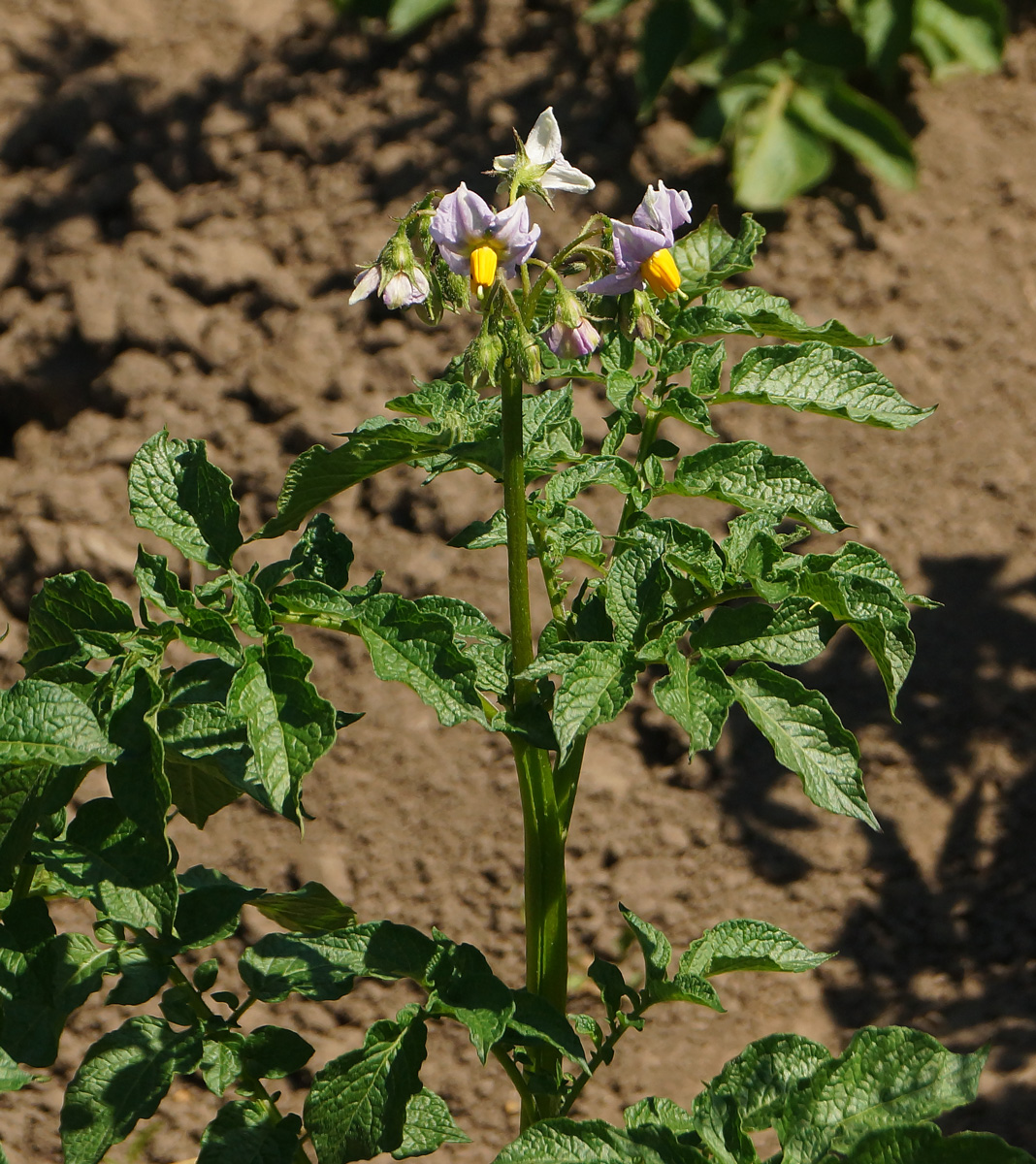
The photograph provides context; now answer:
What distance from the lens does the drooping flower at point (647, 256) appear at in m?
1.35

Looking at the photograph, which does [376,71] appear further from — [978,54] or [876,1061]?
[876,1061]

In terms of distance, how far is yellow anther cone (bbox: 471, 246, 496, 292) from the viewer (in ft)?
4.21

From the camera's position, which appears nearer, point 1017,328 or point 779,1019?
point 779,1019

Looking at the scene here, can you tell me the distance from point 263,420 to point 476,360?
6.82 feet

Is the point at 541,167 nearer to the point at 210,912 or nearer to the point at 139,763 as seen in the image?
the point at 139,763

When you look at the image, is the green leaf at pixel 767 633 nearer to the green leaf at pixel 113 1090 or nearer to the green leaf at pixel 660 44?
the green leaf at pixel 113 1090

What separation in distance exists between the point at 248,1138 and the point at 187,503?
2.50ft

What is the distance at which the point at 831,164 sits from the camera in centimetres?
374

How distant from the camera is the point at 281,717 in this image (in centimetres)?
126

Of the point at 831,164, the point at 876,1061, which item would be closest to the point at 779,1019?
the point at 876,1061

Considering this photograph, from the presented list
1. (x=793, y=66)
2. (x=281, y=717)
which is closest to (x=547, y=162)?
(x=281, y=717)

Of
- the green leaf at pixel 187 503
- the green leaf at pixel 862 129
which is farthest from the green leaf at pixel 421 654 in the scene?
the green leaf at pixel 862 129

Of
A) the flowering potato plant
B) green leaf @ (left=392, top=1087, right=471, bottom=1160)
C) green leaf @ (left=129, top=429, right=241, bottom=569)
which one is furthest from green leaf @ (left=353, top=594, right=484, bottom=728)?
green leaf @ (left=392, top=1087, right=471, bottom=1160)

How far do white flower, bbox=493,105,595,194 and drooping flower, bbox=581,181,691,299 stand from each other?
0.23ft
